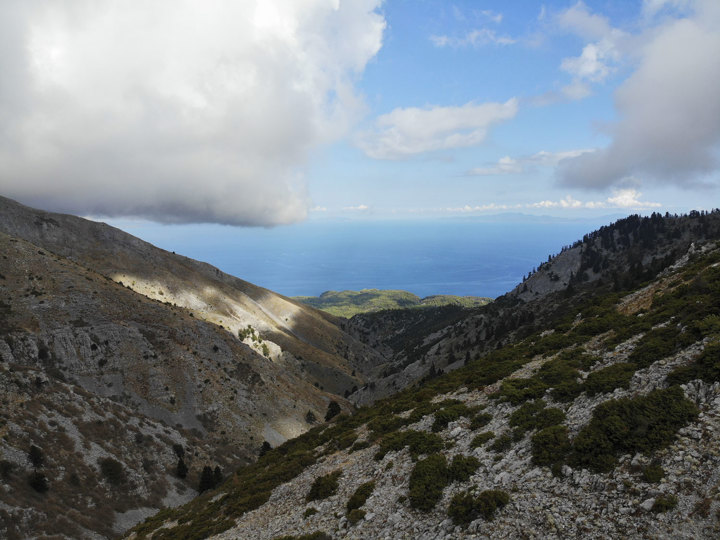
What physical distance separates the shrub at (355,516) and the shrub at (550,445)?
8.38 m

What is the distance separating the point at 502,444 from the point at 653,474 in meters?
6.60

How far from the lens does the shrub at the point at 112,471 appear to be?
1876 inches

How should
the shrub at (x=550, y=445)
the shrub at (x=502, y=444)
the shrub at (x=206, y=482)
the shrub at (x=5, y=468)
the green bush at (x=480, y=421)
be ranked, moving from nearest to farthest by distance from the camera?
the shrub at (x=550, y=445)
the shrub at (x=502, y=444)
the green bush at (x=480, y=421)
the shrub at (x=5, y=468)
the shrub at (x=206, y=482)

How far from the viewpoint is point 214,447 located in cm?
7038

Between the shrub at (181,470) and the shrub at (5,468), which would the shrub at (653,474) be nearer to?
the shrub at (5,468)

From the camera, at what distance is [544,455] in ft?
47.7

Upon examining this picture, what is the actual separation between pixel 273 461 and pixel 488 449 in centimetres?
2302

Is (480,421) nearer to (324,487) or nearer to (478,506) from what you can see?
(478,506)

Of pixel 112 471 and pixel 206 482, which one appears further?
pixel 206 482

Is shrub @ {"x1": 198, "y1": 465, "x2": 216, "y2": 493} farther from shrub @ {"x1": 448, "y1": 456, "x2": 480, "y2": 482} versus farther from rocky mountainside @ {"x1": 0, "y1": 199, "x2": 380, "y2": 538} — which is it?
shrub @ {"x1": 448, "y1": 456, "x2": 480, "y2": 482}

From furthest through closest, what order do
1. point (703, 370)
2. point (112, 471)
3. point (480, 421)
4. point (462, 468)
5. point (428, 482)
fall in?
point (112, 471)
point (480, 421)
point (428, 482)
point (462, 468)
point (703, 370)

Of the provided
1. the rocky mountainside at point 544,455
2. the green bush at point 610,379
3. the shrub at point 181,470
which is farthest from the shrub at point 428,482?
the shrub at point 181,470

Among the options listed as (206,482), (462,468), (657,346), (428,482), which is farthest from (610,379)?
(206,482)

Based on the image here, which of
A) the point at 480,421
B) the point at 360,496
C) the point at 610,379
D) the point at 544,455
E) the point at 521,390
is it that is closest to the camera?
the point at 544,455
